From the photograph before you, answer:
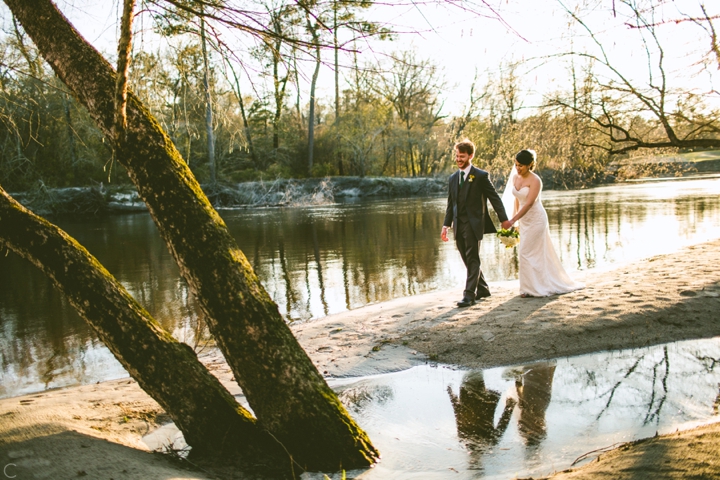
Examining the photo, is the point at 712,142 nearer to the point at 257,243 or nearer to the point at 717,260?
the point at 717,260

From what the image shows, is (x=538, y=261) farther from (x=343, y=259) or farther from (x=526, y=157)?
(x=343, y=259)

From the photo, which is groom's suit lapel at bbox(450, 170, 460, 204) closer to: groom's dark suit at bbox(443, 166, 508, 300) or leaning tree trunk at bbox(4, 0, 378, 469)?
groom's dark suit at bbox(443, 166, 508, 300)

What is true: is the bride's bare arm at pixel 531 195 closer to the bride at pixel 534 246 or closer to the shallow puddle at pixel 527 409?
the bride at pixel 534 246

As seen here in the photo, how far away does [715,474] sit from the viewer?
2.63m

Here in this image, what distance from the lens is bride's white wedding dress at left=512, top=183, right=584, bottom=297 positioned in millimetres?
7543

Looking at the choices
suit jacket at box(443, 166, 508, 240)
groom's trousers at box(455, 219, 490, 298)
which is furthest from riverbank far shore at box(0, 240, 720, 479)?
suit jacket at box(443, 166, 508, 240)

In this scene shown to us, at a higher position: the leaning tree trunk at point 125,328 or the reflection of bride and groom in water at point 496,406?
the leaning tree trunk at point 125,328

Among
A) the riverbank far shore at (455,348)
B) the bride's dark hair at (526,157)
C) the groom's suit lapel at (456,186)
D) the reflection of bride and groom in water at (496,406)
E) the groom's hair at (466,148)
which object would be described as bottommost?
the reflection of bride and groom in water at (496,406)

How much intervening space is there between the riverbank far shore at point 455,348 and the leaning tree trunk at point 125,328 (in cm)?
37

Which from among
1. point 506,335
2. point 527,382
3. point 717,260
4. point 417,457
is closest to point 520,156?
point 506,335

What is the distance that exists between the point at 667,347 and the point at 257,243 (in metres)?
14.5

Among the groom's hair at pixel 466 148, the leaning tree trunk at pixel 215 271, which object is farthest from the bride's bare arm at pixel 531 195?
the leaning tree trunk at pixel 215 271

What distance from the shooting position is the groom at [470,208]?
7438 millimetres

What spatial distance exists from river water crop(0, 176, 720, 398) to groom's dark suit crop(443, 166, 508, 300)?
2470mm
